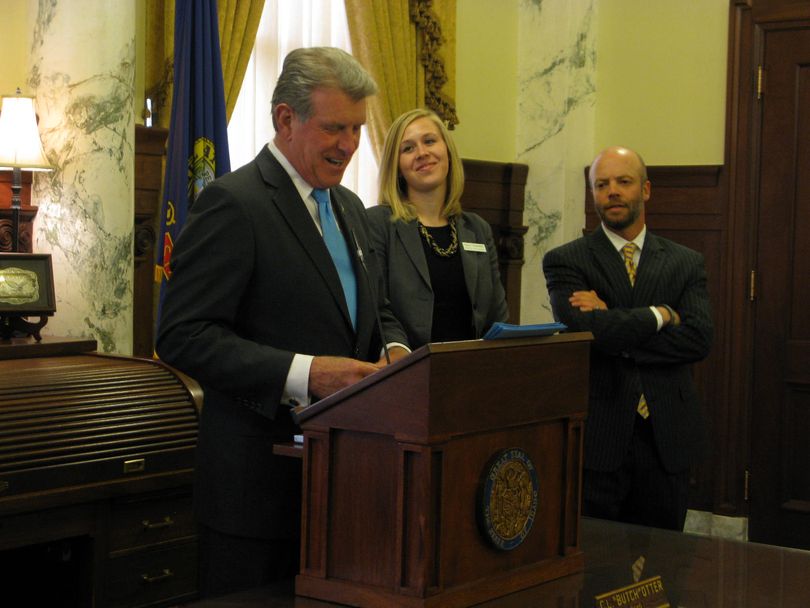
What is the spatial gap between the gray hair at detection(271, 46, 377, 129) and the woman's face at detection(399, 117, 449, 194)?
1634mm

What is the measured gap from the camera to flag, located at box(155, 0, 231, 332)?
169 inches

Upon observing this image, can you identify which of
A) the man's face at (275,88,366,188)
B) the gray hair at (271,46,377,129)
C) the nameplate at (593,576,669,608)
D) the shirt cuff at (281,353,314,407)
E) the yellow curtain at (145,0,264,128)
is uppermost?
the yellow curtain at (145,0,264,128)

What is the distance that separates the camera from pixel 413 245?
363cm

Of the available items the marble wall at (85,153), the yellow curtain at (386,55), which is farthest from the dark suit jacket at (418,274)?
the yellow curtain at (386,55)

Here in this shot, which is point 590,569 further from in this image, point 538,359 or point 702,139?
point 702,139

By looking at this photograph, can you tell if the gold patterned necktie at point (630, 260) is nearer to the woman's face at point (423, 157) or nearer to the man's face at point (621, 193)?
the man's face at point (621, 193)

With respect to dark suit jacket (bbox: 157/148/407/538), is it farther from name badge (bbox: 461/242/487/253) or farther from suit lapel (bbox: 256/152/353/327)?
name badge (bbox: 461/242/487/253)

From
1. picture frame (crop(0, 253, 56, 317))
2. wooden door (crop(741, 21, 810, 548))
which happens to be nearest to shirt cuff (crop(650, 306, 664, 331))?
picture frame (crop(0, 253, 56, 317))

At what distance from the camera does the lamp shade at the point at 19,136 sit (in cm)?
391

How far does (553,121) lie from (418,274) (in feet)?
10.4

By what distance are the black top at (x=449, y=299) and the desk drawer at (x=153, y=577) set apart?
116 centimetres

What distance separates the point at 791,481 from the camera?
5.80 meters

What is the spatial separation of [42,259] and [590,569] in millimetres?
2660

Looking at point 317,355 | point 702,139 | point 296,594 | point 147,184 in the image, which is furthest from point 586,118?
point 296,594
